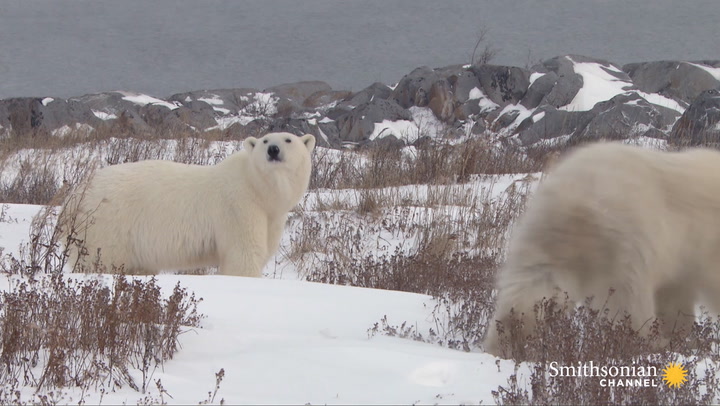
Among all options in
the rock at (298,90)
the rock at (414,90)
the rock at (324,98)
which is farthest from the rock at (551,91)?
the rock at (298,90)

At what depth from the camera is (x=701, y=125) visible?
15281mm

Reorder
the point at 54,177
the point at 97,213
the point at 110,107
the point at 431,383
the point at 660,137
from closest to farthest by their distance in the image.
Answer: the point at 431,383, the point at 97,213, the point at 54,177, the point at 660,137, the point at 110,107

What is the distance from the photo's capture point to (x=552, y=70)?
44.0 m

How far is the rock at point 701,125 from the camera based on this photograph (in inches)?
512

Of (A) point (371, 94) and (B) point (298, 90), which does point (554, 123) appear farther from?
(B) point (298, 90)

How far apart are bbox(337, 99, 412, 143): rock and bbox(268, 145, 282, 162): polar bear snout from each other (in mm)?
21496

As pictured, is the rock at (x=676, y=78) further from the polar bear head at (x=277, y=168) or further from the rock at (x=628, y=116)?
the polar bear head at (x=277, y=168)

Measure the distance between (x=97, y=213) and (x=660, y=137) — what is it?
40.7 ft

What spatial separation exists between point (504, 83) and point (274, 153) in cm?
3554

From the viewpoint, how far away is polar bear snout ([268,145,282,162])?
21.0ft

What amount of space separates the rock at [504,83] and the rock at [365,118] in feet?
25.3

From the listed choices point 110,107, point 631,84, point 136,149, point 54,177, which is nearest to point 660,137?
point 136,149

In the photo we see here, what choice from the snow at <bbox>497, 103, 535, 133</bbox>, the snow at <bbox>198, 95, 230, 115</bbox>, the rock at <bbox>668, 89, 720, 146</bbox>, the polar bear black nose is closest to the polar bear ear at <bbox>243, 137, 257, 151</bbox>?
the polar bear black nose

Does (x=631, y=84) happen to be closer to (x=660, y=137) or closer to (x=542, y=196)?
(x=660, y=137)
